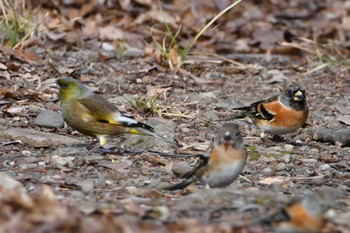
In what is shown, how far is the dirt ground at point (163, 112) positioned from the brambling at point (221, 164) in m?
0.16

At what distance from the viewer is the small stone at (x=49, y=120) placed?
8289 millimetres

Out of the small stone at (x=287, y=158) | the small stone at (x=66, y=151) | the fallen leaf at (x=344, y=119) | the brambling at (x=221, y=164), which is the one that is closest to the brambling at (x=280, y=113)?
the fallen leaf at (x=344, y=119)

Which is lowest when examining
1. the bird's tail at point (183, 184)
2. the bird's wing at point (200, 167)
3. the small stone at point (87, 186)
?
the small stone at point (87, 186)

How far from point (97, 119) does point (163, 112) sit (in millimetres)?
1657

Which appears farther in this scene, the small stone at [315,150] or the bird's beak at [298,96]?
the bird's beak at [298,96]

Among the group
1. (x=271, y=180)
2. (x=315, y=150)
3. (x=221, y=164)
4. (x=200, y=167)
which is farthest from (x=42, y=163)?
(x=315, y=150)

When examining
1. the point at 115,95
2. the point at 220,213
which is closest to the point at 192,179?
the point at 220,213

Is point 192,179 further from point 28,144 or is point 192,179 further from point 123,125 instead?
point 28,144

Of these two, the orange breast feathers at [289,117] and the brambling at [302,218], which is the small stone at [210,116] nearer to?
the orange breast feathers at [289,117]

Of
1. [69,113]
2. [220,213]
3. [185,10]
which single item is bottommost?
[185,10]

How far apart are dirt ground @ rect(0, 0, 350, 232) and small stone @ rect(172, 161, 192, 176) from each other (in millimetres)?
15

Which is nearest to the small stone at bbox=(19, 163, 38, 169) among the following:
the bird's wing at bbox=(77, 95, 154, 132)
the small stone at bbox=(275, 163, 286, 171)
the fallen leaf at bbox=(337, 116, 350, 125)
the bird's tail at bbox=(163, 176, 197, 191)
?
the bird's wing at bbox=(77, 95, 154, 132)

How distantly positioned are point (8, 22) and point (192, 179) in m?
5.17

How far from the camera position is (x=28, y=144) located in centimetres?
760
